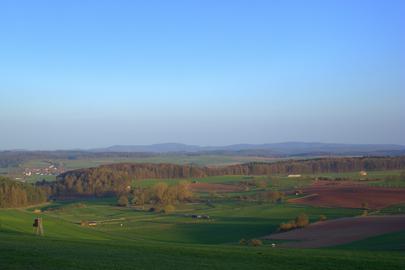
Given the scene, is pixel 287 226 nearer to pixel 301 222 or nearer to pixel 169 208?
pixel 301 222

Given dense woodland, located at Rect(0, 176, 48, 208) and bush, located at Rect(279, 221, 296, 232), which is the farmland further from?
dense woodland, located at Rect(0, 176, 48, 208)

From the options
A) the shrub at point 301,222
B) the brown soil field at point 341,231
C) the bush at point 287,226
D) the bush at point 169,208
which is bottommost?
the bush at point 169,208

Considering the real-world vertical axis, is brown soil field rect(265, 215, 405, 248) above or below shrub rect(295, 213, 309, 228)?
above

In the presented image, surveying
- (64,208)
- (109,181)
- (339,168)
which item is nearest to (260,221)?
(64,208)

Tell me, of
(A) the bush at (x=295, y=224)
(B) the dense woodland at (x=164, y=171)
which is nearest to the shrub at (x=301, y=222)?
(A) the bush at (x=295, y=224)

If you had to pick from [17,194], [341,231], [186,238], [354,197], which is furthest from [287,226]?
[17,194]

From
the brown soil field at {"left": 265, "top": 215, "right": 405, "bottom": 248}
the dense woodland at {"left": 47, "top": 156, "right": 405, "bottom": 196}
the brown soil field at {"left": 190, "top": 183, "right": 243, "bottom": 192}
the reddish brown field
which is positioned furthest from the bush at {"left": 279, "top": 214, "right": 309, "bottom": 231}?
the dense woodland at {"left": 47, "top": 156, "right": 405, "bottom": 196}

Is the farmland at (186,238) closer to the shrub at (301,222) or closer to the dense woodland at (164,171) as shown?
the shrub at (301,222)

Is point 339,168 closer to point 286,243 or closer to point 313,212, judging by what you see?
point 313,212
